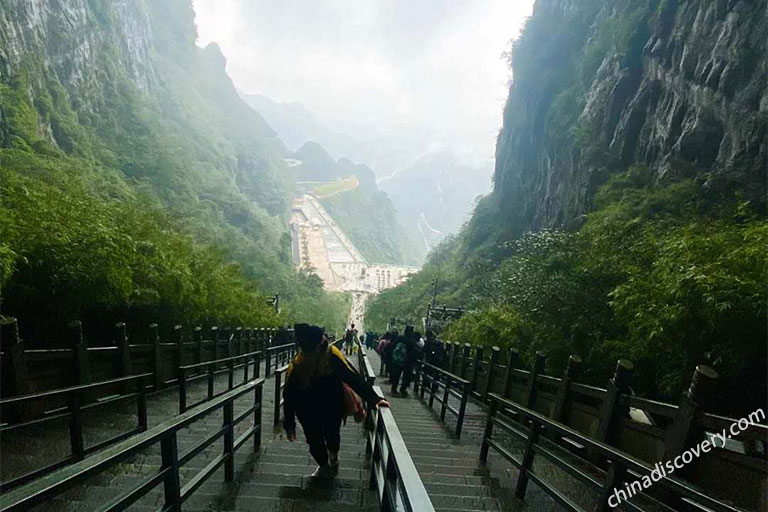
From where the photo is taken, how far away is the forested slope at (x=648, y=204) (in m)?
4.91

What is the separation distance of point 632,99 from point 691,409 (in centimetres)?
2421

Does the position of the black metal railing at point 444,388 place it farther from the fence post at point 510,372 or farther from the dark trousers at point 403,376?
the fence post at point 510,372

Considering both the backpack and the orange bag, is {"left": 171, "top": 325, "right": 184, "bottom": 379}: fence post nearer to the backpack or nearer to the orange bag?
the backpack

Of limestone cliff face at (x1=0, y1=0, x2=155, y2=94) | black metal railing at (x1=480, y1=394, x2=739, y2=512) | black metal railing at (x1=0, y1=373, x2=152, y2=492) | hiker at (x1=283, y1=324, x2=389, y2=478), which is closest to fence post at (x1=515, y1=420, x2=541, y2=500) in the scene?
black metal railing at (x1=480, y1=394, x2=739, y2=512)

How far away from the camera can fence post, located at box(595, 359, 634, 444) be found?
3.33 meters

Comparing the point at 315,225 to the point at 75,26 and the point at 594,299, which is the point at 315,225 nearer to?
the point at 75,26

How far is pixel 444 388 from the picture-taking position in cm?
752

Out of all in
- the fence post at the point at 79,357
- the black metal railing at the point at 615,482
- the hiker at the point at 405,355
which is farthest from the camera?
the hiker at the point at 405,355

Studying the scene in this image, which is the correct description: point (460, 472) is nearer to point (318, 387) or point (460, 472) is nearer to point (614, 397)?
point (614, 397)

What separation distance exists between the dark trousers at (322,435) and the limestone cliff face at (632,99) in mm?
13789

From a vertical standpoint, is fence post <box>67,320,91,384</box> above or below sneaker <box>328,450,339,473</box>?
above

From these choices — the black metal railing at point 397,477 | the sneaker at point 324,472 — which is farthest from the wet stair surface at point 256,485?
the black metal railing at point 397,477

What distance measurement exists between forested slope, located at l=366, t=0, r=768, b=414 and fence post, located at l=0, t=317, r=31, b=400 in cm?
639

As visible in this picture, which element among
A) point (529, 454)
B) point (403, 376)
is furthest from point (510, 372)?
point (403, 376)
